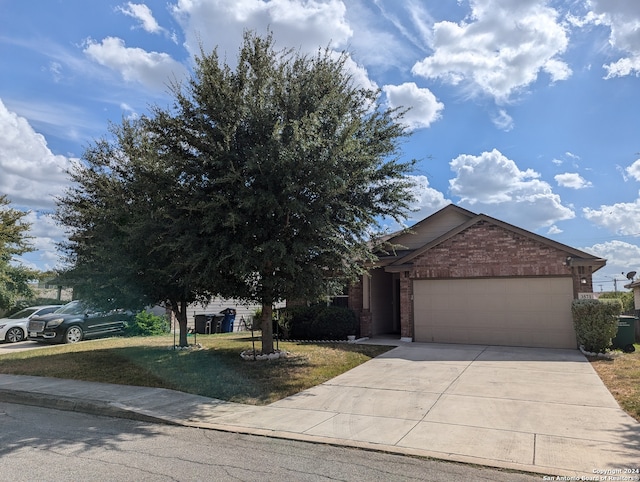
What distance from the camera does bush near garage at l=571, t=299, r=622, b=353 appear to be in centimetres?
1210

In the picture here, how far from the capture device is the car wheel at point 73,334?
17797 millimetres

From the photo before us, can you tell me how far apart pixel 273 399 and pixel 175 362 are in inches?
176

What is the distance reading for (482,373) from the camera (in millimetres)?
10102

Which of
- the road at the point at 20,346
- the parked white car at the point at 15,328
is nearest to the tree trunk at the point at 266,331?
the road at the point at 20,346

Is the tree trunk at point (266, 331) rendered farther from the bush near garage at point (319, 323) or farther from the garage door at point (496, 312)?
the garage door at point (496, 312)

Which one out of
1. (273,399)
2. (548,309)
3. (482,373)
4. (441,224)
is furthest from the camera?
(441,224)

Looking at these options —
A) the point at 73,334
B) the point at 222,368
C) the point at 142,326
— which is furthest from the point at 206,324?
Result: the point at 222,368

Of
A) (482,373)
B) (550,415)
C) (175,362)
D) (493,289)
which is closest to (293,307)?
(175,362)

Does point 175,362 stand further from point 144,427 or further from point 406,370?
point 406,370

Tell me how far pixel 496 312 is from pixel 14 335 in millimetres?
18609

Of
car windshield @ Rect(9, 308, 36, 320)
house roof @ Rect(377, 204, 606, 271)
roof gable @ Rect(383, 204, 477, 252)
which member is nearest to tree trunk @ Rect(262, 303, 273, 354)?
house roof @ Rect(377, 204, 606, 271)

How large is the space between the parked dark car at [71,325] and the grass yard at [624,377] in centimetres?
1498

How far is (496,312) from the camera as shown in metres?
14.4

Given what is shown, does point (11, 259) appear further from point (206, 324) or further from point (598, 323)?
point (598, 323)
